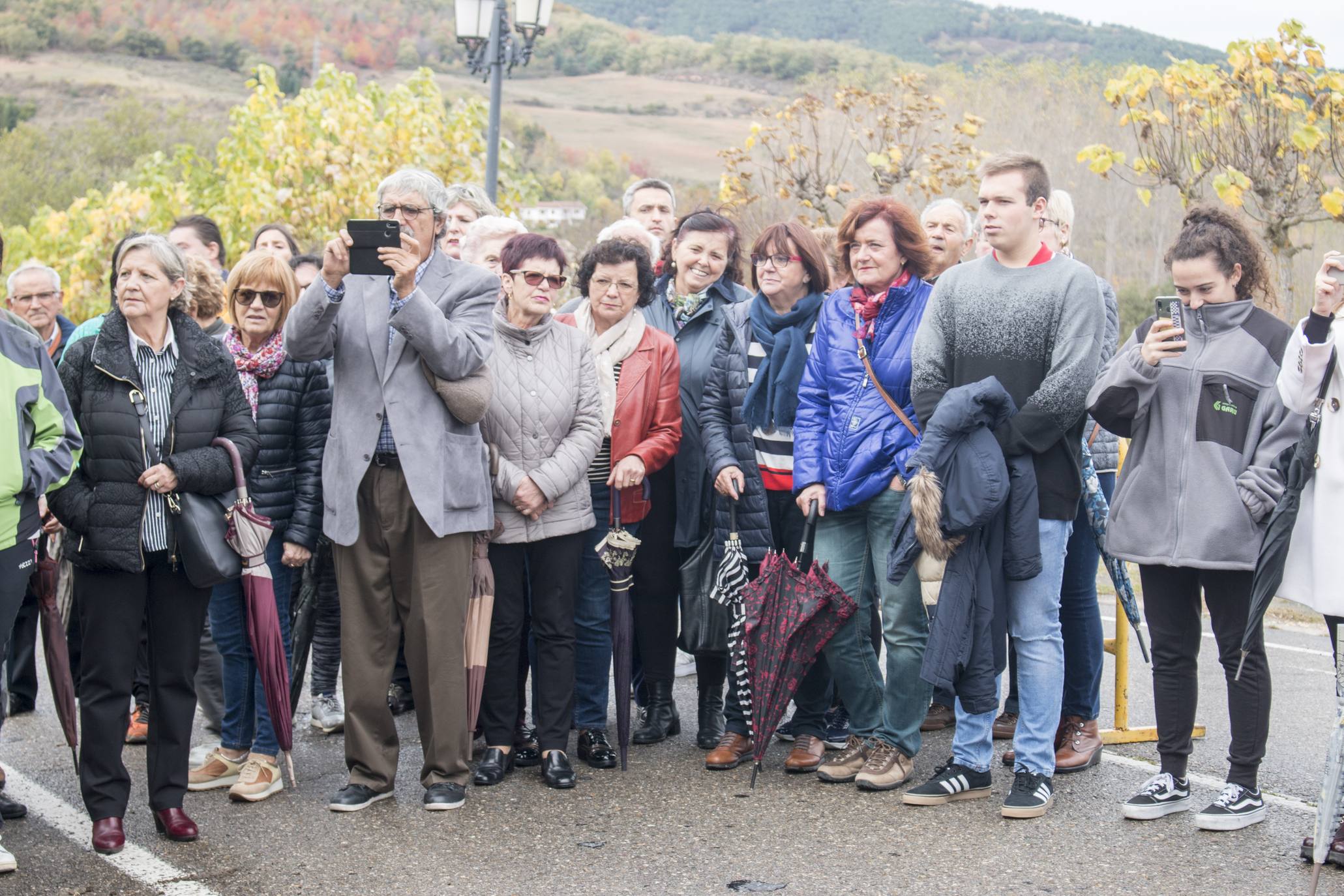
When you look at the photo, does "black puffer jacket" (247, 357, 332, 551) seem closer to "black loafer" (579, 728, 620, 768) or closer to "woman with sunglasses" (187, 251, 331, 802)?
"woman with sunglasses" (187, 251, 331, 802)

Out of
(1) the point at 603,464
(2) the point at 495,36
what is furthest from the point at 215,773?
(2) the point at 495,36

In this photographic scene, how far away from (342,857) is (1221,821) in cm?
302

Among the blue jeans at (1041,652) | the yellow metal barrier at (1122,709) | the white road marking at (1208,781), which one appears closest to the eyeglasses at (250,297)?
the blue jeans at (1041,652)

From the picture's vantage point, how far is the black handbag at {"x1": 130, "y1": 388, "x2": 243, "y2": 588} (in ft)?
15.3

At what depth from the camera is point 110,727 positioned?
463 centimetres

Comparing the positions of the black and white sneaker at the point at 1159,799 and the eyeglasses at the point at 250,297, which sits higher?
the eyeglasses at the point at 250,297

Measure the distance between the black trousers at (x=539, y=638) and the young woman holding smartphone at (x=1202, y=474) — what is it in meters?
2.14

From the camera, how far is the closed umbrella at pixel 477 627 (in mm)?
5219

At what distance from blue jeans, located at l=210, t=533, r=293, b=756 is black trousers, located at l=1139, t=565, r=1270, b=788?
339 cm

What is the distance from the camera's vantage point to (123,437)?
15.2 feet

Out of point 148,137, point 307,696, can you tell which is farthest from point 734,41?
point 307,696

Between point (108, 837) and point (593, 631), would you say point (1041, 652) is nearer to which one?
point (593, 631)

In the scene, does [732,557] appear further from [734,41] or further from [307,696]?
[734,41]

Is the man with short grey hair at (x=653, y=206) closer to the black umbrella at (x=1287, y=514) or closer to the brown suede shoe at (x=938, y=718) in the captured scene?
the brown suede shoe at (x=938, y=718)
